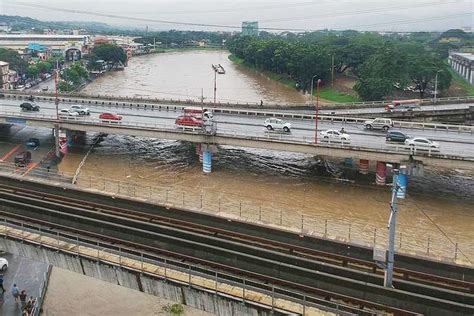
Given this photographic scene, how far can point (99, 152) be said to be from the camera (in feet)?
125

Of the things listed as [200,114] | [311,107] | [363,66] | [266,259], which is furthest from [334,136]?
[363,66]

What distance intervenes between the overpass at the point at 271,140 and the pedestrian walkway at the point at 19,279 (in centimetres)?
1415

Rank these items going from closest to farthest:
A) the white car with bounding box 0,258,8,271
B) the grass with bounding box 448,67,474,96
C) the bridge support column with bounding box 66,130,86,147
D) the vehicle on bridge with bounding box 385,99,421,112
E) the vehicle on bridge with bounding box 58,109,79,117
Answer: the white car with bounding box 0,258,8,271 < the vehicle on bridge with bounding box 58,109,79,117 < the bridge support column with bounding box 66,130,86,147 < the vehicle on bridge with bounding box 385,99,421,112 < the grass with bounding box 448,67,474,96

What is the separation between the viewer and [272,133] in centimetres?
3300

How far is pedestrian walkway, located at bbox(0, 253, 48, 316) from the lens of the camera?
18.5 m

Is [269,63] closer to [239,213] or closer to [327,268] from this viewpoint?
[239,213]

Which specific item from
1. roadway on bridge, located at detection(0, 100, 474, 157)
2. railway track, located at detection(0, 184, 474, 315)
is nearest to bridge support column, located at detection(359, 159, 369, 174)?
roadway on bridge, located at detection(0, 100, 474, 157)

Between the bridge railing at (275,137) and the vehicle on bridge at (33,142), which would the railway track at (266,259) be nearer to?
the bridge railing at (275,137)

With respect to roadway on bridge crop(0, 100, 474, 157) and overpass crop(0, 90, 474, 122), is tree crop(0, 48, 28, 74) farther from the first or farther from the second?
roadway on bridge crop(0, 100, 474, 157)

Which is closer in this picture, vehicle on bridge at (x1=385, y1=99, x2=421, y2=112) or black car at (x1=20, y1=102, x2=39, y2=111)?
black car at (x1=20, y1=102, x2=39, y2=111)

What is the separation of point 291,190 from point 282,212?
367 centimetres

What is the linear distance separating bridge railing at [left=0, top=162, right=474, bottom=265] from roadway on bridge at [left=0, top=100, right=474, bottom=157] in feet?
11.2

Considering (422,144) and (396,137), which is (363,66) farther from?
(422,144)

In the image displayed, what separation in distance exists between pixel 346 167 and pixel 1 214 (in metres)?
21.6
